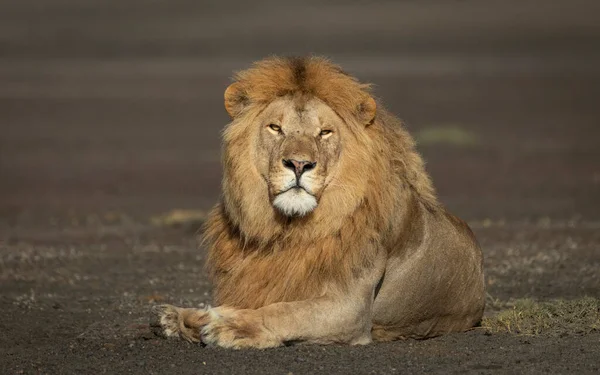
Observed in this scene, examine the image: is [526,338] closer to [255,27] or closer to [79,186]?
[79,186]

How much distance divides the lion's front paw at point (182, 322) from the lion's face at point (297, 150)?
0.76 metres

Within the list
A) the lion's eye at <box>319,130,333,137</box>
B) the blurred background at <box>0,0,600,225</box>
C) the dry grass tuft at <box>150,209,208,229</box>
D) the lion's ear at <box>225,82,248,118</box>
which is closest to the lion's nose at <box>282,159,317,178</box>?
the lion's eye at <box>319,130,333,137</box>

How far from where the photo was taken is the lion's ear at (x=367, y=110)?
770 centimetres

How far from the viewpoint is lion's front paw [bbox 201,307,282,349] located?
739cm

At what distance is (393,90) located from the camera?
2856 centimetres

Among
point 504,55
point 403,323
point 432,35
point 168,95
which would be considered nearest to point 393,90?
point 168,95

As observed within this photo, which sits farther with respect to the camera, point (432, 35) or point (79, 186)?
point (432, 35)

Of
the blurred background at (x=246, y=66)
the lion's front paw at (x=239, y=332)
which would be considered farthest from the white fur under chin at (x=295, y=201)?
the blurred background at (x=246, y=66)

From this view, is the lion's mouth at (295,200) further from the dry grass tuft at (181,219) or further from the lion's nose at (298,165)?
the dry grass tuft at (181,219)

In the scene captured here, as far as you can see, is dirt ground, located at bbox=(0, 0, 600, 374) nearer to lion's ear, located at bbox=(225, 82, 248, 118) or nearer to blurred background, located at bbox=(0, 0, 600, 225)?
blurred background, located at bbox=(0, 0, 600, 225)

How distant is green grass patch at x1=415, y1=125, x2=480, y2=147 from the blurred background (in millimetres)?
47

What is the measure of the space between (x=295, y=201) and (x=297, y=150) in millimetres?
263

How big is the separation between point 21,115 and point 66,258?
49.2 ft

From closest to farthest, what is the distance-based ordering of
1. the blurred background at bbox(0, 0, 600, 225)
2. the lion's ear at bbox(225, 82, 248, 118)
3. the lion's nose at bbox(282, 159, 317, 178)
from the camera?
1. the lion's nose at bbox(282, 159, 317, 178)
2. the lion's ear at bbox(225, 82, 248, 118)
3. the blurred background at bbox(0, 0, 600, 225)
